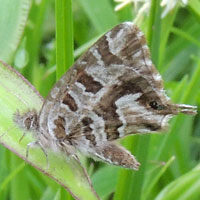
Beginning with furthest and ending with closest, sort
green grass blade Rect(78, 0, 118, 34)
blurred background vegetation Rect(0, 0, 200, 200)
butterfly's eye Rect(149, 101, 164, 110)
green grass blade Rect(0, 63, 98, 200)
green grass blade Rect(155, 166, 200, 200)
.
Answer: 1. green grass blade Rect(78, 0, 118, 34)
2. green grass blade Rect(155, 166, 200, 200)
3. blurred background vegetation Rect(0, 0, 200, 200)
4. butterfly's eye Rect(149, 101, 164, 110)
5. green grass blade Rect(0, 63, 98, 200)

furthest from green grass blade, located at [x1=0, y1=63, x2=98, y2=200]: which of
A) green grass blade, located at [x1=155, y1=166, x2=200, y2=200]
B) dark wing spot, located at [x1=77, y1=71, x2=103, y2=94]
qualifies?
green grass blade, located at [x1=155, y1=166, x2=200, y2=200]

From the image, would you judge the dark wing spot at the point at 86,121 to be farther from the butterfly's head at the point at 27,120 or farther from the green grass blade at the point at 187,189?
the green grass blade at the point at 187,189

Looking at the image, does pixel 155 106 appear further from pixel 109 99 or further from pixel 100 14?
pixel 100 14

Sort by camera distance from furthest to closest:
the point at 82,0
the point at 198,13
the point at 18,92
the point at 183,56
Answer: the point at 183,56 < the point at 82,0 < the point at 198,13 < the point at 18,92

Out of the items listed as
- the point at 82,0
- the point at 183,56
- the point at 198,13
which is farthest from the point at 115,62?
the point at 183,56

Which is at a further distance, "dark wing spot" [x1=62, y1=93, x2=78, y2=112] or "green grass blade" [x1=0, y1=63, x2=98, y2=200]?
"dark wing spot" [x1=62, y1=93, x2=78, y2=112]

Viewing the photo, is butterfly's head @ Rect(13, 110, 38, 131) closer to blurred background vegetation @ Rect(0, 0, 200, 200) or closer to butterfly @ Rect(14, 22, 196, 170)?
butterfly @ Rect(14, 22, 196, 170)

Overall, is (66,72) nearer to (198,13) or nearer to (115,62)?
(115,62)
